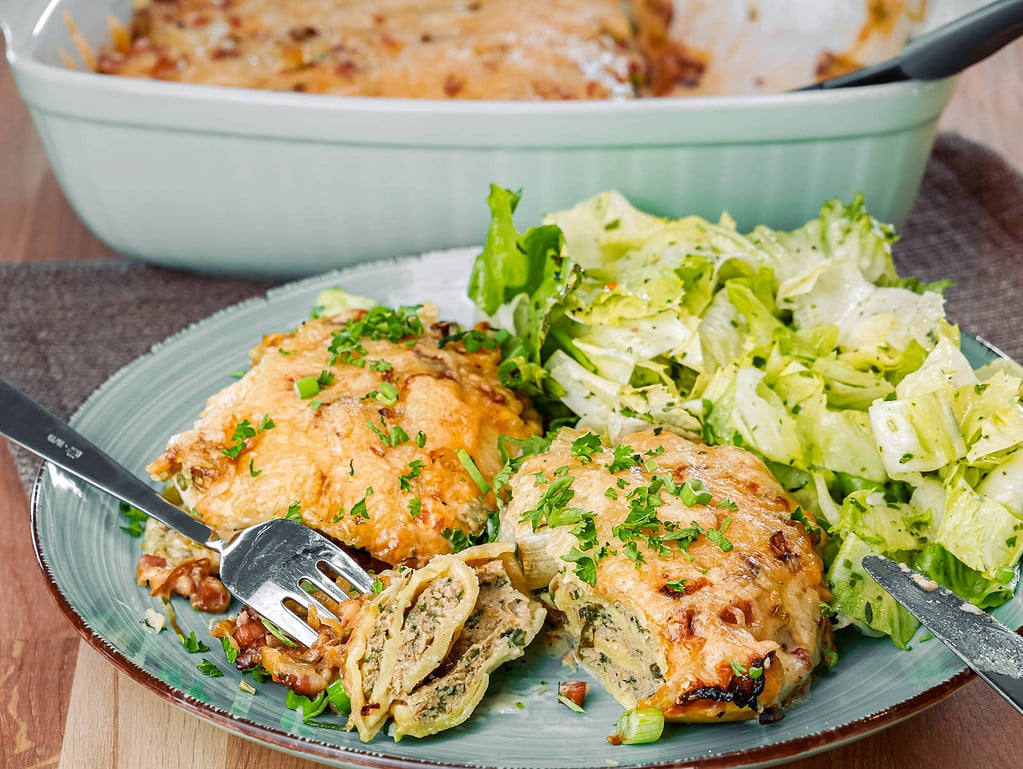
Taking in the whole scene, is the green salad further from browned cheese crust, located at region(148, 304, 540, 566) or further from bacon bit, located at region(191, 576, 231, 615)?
bacon bit, located at region(191, 576, 231, 615)

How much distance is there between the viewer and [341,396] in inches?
103

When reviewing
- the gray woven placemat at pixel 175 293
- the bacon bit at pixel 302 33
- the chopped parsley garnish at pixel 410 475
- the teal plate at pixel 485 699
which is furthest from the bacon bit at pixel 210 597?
the bacon bit at pixel 302 33

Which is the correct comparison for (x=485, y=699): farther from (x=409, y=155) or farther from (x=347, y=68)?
(x=347, y=68)

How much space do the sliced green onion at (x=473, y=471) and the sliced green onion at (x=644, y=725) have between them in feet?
2.20

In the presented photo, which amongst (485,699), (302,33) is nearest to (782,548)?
(485,699)

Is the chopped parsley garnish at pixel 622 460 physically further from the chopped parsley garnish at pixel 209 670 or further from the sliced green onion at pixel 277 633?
the chopped parsley garnish at pixel 209 670

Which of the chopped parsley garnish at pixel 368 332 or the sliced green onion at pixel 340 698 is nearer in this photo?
the sliced green onion at pixel 340 698

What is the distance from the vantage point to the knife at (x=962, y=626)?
1.83m

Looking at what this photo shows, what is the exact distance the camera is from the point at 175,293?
3.94 metres

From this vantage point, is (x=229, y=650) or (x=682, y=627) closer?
(x=682, y=627)

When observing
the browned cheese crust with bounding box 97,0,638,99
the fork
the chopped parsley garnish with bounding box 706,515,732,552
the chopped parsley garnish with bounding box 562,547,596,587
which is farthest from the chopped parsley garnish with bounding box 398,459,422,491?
the browned cheese crust with bounding box 97,0,638,99

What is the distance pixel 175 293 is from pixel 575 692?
95.0 inches

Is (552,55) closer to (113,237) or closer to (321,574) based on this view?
(113,237)

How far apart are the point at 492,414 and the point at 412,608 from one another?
641 mm
